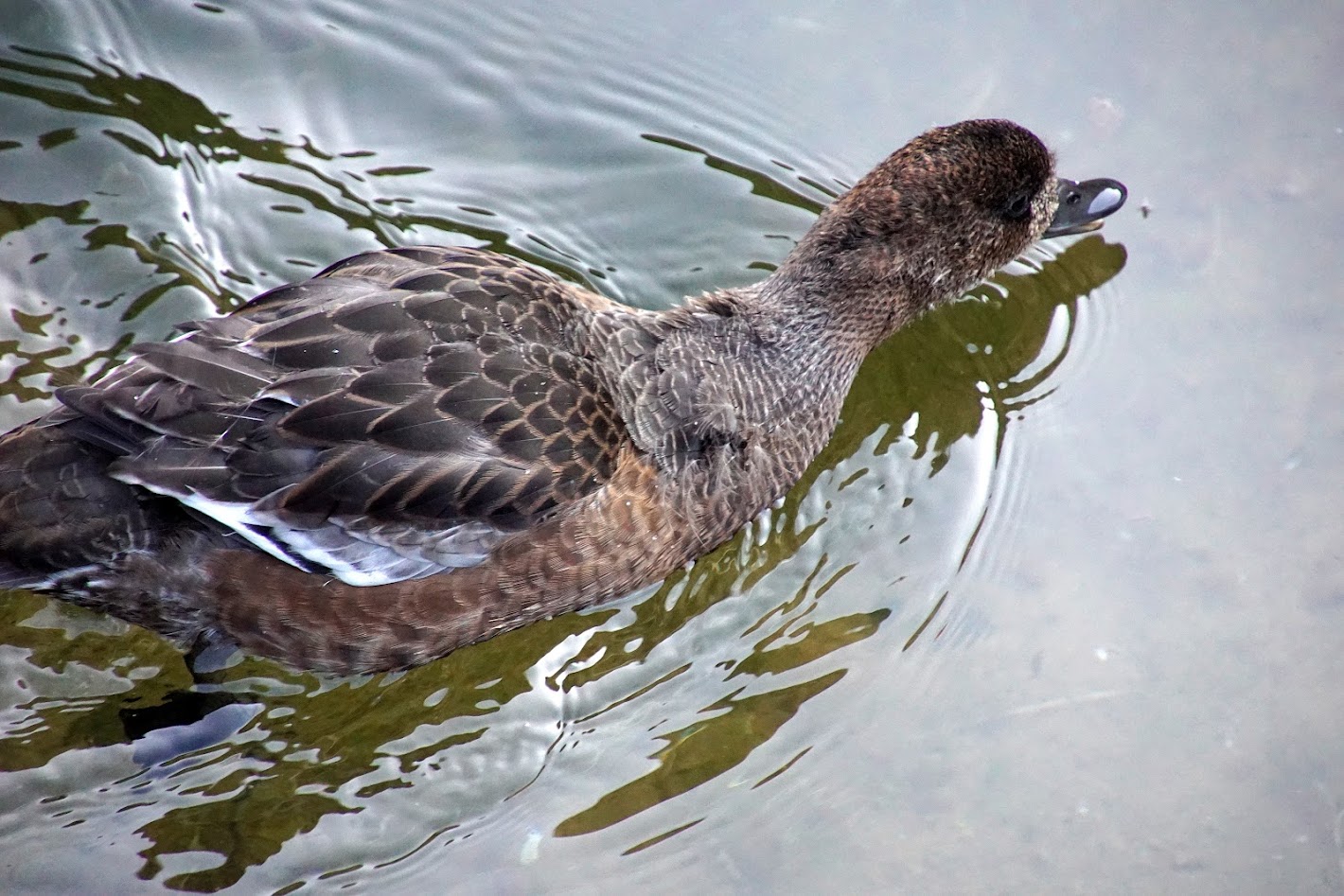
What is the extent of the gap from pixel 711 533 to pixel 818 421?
69cm

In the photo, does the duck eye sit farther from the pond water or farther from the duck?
the pond water

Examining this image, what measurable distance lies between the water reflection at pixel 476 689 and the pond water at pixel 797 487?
14 mm

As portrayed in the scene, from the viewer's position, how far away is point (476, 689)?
15.4ft

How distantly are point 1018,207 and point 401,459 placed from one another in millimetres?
2598

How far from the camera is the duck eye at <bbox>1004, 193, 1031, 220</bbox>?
520 centimetres

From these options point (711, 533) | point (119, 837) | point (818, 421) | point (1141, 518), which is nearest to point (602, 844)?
point (711, 533)

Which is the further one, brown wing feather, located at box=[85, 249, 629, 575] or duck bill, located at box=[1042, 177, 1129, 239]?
duck bill, located at box=[1042, 177, 1129, 239]

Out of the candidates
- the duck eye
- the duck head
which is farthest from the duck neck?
the duck eye

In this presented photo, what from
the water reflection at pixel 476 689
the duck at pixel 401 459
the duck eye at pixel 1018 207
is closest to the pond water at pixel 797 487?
the water reflection at pixel 476 689

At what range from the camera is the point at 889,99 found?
6.16 metres

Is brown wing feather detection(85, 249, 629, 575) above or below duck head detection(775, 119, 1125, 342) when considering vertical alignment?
below

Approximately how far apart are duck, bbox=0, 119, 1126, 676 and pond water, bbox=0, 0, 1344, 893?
1.18ft

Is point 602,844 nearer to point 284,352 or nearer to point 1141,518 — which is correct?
point 284,352

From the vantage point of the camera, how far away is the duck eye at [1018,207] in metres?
5.20
